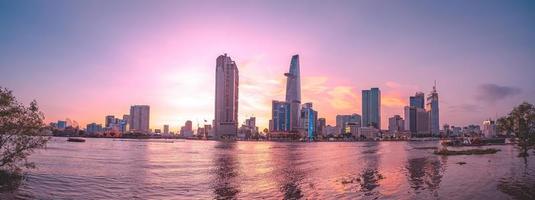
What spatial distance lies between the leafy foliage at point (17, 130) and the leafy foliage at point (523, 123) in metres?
102

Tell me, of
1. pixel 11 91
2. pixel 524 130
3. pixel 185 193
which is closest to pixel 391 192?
pixel 185 193

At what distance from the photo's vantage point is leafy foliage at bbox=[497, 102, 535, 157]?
3637 inches

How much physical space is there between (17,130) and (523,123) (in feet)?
342

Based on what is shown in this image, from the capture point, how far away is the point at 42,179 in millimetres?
59000

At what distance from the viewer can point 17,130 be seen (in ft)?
150

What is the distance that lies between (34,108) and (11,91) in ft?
10.8

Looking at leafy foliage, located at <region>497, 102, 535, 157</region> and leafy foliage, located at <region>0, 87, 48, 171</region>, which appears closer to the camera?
leafy foliage, located at <region>0, 87, 48, 171</region>

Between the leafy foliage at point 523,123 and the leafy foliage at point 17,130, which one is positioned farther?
the leafy foliage at point 523,123

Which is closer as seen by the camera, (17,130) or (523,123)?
(17,130)

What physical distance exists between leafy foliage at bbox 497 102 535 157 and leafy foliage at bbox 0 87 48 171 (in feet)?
334

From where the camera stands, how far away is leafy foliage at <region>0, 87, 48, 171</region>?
4484 cm

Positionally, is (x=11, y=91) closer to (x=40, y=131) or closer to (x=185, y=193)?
(x=40, y=131)

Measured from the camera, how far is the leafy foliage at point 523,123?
92375 mm

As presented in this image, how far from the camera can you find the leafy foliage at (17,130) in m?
44.8
